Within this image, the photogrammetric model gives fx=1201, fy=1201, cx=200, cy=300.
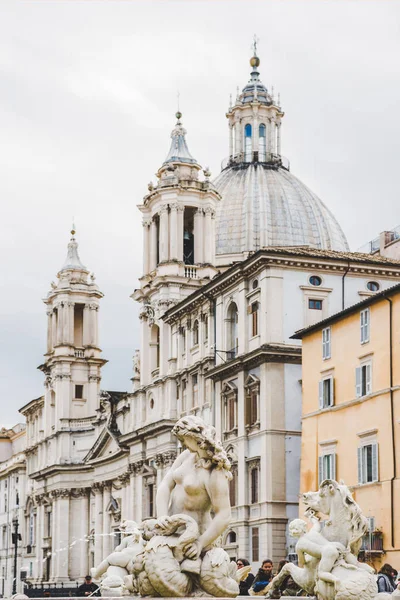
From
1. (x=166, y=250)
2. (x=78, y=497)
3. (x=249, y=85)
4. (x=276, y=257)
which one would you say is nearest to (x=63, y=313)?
(x=78, y=497)

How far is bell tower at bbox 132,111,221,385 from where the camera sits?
66000 millimetres

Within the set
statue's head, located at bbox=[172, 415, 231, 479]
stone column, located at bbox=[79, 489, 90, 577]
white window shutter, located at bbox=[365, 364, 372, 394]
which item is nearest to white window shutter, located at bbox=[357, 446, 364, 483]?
white window shutter, located at bbox=[365, 364, 372, 394]

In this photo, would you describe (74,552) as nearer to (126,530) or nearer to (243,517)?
(243,517)

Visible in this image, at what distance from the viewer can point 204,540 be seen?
1196 cm

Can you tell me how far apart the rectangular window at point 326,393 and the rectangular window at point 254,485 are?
232 inches

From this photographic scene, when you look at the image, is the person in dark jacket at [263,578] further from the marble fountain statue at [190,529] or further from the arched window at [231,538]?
the arched window at [231,538]

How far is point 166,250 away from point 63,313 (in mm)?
32878

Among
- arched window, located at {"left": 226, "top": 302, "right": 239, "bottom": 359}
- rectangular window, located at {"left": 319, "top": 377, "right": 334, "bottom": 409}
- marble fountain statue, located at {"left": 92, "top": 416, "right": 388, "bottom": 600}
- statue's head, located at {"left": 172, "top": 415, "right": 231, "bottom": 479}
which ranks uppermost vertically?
arched window, located at {"left": 226, "top": 302, "right": 239, "bottom": 359}

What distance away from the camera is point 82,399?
318ft

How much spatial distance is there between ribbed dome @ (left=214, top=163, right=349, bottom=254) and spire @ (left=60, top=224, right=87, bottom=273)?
20.5 metres

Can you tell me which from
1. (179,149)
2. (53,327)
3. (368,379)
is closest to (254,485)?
(368,379)

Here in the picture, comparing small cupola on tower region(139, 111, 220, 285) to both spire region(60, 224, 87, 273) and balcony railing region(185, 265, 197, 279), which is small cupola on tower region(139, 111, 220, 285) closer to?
balcony railing region(185, 265, 197, 279)

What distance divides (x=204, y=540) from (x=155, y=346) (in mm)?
56536

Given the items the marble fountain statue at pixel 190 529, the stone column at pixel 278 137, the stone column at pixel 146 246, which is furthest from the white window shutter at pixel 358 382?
the stone column at pixel 278 137
